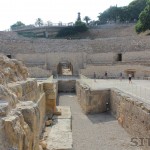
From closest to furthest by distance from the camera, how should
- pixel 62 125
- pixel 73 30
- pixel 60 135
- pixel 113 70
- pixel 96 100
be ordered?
pixel 60 135 < pixel 62 125 < pixel 96 100 < pixel 113 70 < pixel 73 30

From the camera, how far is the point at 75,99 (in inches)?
890

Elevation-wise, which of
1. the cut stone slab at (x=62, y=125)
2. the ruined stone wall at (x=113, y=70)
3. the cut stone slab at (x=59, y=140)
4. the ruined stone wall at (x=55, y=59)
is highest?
the ruined stone wall at (x=55, y=59)

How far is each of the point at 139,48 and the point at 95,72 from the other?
736cm

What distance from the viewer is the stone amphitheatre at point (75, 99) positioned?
246 inches

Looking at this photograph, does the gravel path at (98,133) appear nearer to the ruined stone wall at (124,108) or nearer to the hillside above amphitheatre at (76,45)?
the ruined stone wall at (124,108)

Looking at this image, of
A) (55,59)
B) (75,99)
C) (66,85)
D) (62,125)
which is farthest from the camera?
(55,59)

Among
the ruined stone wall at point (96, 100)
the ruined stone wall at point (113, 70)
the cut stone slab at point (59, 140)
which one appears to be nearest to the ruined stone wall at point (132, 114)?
the ruined stone wall at point (96, 100)

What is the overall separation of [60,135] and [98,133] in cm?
272

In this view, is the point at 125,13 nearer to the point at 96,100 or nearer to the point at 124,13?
the point at 124,13

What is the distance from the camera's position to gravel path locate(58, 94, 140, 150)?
36.2 ft

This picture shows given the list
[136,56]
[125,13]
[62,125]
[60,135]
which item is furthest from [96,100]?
[125,13]

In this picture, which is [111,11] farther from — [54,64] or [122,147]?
[122,147]

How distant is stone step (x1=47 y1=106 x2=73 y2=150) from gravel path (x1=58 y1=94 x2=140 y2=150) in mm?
670

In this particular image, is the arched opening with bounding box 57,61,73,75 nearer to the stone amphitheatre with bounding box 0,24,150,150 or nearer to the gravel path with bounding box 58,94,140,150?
the stone amphitheatre with bounding box 0,24,150,150
